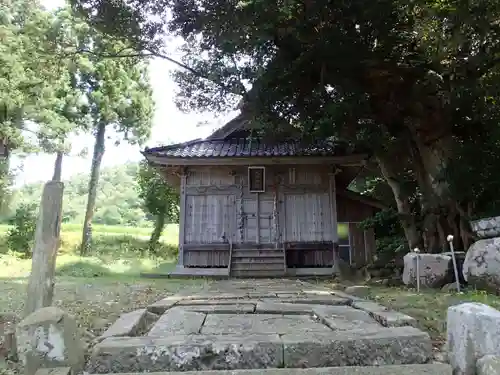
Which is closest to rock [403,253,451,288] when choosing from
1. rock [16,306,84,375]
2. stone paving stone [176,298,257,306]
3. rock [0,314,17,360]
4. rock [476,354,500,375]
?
stone paving stone [176,298,257,306]

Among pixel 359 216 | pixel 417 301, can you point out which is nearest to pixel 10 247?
pixel 359 216

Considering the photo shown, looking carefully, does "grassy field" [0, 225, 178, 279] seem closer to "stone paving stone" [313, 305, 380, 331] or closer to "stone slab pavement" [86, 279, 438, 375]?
"stone paving stone" [313, 305, 380, 331]

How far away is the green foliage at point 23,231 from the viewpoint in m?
18.0

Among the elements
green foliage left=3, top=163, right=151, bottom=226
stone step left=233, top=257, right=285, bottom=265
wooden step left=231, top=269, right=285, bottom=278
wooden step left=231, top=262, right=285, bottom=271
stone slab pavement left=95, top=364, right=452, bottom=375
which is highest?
green foliage left=3, top=163, right=151, bottom=226

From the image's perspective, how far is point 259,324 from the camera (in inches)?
150

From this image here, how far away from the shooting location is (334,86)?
936 centimetres

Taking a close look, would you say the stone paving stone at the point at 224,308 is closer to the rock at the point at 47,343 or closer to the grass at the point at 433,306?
the grass at the point at 433,306

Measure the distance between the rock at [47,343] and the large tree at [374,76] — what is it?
22.4 ft

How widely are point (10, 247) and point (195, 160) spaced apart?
1109 centimetres

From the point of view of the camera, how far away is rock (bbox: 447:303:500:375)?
2527 millimetres

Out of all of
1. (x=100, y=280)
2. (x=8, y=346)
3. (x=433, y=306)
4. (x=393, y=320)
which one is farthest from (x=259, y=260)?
(x=8, y=346)

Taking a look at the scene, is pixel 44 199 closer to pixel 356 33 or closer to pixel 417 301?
pixel 417 301

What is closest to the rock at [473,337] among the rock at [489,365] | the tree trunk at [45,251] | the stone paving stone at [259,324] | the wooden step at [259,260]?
the rock at [489,365]

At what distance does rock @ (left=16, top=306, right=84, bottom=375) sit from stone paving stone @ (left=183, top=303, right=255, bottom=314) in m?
1.91
